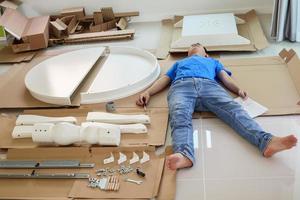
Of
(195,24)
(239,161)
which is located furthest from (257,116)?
(195,24)

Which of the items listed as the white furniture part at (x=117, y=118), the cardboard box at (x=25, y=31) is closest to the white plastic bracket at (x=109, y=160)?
the white furniture part at (x=117, y=118)

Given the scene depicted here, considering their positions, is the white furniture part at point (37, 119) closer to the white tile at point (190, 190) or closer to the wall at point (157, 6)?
the white tile at point (190, 190)

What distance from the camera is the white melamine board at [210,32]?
2668 mm

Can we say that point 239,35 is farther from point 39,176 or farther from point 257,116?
point 39,176

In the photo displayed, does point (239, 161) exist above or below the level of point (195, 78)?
below

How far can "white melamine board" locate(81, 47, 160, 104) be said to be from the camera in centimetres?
217

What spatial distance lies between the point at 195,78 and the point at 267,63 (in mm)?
628

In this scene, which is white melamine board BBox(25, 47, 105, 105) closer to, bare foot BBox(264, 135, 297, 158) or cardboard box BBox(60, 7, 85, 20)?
cardboard box BBox(60, 7, 85, 20)

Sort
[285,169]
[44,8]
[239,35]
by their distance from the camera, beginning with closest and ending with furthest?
[285,169]
[239,35]
[44,8]

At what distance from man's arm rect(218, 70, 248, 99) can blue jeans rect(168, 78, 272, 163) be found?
0.25 feet

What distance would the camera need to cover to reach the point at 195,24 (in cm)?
295

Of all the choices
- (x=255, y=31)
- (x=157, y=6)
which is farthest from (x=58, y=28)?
(x=255, y=31)

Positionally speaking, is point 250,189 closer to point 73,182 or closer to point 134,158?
point 134,158

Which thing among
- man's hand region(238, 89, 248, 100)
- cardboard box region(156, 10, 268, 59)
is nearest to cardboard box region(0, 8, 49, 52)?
cardboard box region(156, 10, 268, 59)
